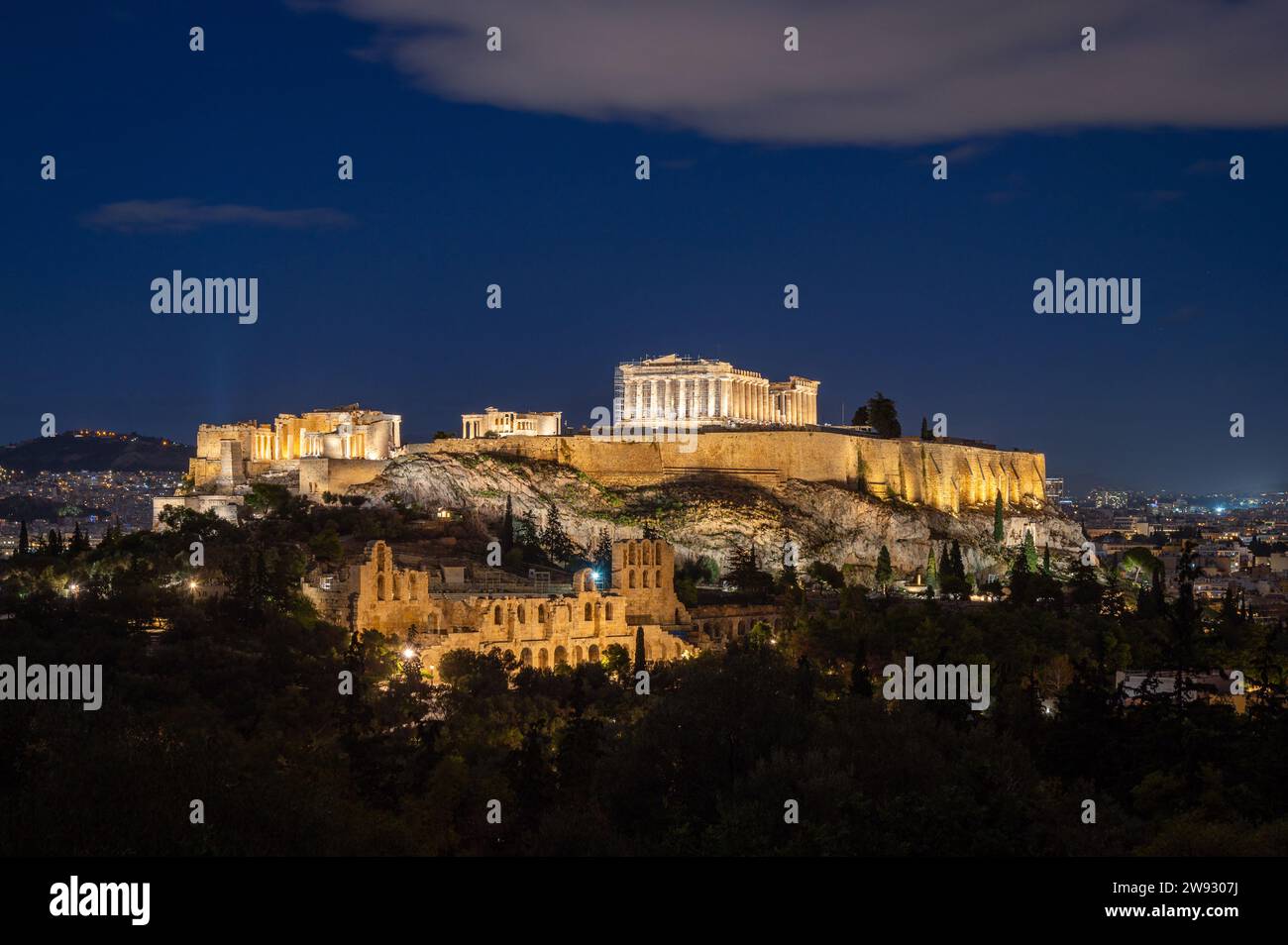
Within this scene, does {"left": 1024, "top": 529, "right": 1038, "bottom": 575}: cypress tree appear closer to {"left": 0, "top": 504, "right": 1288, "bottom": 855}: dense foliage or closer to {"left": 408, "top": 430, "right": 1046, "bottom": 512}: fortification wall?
{"left": 408, "top": 430, "right": 1046, "bottom": 512}: fortification wall

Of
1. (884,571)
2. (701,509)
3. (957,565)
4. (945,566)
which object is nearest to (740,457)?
(701,509)

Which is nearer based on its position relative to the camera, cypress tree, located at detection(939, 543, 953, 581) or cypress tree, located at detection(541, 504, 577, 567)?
cypress tree, located at detection(541, 504, 577, 567)

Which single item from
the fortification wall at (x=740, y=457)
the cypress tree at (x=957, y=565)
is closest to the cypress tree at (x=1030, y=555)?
the cypress tree at (x=957, y=565)

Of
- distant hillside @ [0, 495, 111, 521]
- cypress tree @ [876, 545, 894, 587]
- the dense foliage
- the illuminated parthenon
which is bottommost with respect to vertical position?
the dense foliage

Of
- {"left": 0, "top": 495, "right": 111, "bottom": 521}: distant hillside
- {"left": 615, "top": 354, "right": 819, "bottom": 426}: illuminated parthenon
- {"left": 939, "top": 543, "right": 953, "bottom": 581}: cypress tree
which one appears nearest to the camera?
{"left": 939, "top": 543, "right": 953, "bottom": 581}: cypress tree

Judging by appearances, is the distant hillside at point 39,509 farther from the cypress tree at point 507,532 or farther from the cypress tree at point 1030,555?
the cypress tree at point 1030,555

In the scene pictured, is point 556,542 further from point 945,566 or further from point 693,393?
point 693,393

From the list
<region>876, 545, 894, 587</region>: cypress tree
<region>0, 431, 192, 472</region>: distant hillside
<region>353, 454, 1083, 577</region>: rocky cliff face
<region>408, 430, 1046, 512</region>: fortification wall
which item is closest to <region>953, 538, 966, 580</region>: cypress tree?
<region>876, 545, 894, 587</region>: cypress tree

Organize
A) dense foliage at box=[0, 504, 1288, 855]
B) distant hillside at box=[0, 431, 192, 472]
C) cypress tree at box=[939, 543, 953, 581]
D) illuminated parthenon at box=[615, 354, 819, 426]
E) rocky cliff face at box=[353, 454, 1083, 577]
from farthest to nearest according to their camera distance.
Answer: distant hillside at box=[0, 431, 192, 472]
illuminated parthenon at box=[615, 354, 819, 426]
rocky cliff face at box=[353, 454, 1083, 577]
cypress tree at box=[939, 543, 953, 581]
dense foliage at box=[0, 504, 1288, 855]
